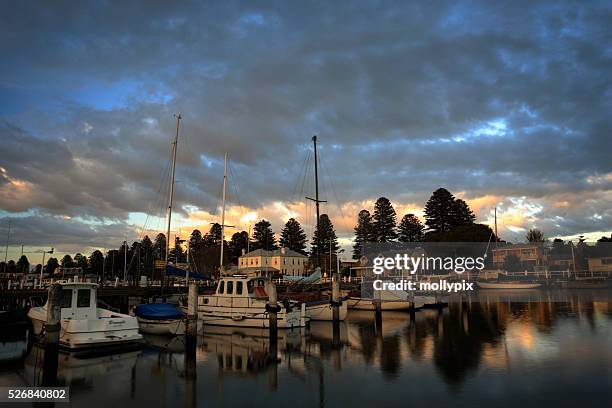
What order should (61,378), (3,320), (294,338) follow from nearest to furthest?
1. (61,378)
2. (294,338)
3. (3,320)

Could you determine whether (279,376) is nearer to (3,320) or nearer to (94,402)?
(94,402)

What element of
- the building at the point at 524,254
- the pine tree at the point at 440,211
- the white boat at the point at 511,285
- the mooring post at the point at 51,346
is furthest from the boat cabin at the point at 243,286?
the pine tree at the point at 440,211

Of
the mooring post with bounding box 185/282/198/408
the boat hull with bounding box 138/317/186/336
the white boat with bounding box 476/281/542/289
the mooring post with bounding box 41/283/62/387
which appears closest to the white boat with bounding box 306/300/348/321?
the boat hull with bounding box 138/317/186/336

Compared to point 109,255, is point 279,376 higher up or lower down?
lower down

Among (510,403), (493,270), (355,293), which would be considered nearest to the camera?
(510,403)

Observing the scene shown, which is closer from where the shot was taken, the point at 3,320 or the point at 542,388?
the point at 542,388

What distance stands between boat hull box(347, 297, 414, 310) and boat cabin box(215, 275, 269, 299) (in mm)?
16674

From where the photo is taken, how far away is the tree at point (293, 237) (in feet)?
399

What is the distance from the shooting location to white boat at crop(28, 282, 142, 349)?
67.5ft

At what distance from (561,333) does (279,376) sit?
20.0 metres

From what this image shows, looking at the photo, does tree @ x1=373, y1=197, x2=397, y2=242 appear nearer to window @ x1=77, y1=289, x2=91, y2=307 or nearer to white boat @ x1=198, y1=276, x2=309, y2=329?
white boat @ x1=198, y1=276, x2=309, y2=329

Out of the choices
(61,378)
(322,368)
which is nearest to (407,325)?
(322,368)

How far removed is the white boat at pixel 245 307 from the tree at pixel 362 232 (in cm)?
7531

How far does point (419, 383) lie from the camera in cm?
1566
